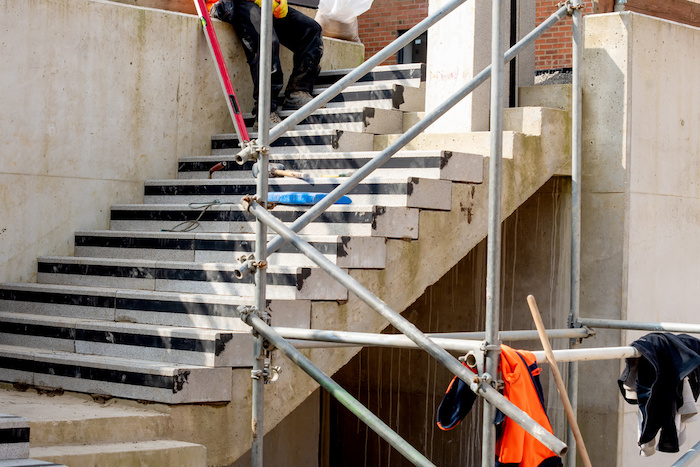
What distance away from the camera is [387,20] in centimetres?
1653

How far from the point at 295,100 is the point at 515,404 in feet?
14.3

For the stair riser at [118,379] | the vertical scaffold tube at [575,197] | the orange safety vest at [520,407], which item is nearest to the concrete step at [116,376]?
the stair riser at [118,379]

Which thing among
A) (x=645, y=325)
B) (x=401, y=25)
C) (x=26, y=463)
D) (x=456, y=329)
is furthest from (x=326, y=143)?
(x=401, y=25)

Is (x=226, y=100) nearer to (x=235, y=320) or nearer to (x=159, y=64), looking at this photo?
(x=159, y=64)

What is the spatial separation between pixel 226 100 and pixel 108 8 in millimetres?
1082

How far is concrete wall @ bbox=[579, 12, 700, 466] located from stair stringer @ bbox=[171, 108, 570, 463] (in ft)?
1.00

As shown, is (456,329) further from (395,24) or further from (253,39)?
(395,24)

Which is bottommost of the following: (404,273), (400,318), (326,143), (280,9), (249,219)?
(400,318)

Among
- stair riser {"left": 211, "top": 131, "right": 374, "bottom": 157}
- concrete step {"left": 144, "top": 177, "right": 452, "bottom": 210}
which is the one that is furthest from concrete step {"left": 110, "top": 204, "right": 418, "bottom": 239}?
stair riser {"left": 211, "top": 131, "right": 374, "bottom": 157}

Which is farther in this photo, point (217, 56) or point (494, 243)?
point (217, 56)

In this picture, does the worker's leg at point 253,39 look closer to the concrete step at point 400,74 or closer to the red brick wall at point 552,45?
the concrete step at point 400,74

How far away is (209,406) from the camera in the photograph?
16.4ft

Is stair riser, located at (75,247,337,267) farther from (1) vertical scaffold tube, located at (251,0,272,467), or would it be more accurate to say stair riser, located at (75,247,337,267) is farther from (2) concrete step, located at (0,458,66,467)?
(2) concrete step, located at (0,458,66,467)

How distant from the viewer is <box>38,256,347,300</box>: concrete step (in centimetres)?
542
